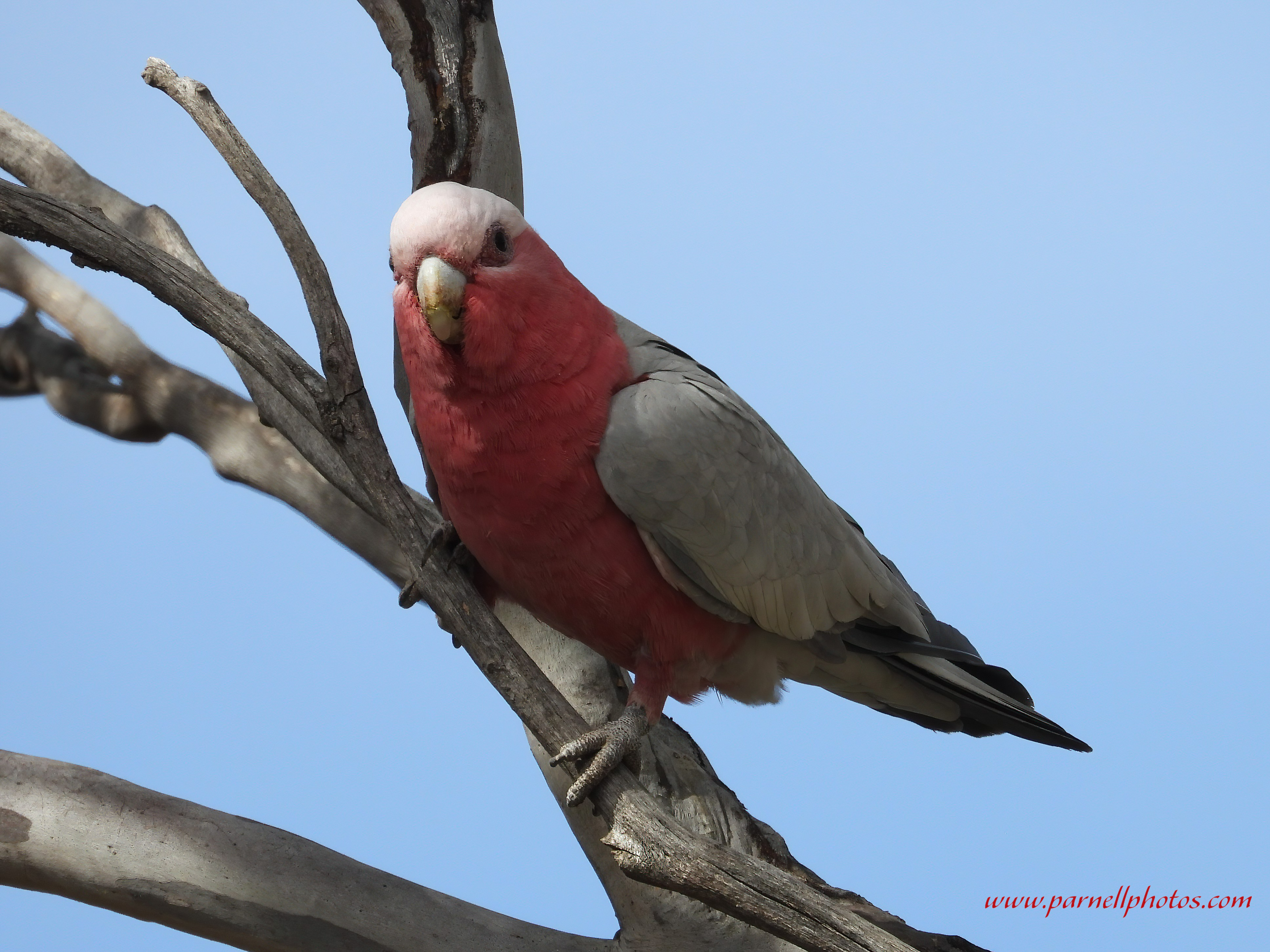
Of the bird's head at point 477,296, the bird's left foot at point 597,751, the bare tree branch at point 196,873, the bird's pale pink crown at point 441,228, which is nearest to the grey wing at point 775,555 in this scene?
the bird's head at point 477,296

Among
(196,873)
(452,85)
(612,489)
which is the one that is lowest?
(196,873)

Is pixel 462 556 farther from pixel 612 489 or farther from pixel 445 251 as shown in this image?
pixel 445 251

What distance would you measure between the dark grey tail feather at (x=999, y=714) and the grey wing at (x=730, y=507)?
0.11m

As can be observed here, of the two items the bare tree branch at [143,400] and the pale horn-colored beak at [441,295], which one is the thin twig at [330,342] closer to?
the pale horn-colored beak at [441,295]

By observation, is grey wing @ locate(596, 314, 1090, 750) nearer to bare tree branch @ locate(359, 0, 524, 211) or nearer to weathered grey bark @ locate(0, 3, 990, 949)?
weathered grey bark @ locate(0, 3, 990, 949)

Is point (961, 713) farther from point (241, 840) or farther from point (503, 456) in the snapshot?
point (241, 840)

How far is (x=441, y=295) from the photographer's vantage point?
2.25 m

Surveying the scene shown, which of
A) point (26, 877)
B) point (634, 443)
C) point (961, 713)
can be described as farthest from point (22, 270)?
point (961, 713)

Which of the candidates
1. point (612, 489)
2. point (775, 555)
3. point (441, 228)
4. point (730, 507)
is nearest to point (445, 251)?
point (441, 228)

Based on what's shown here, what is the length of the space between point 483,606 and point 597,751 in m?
0.42

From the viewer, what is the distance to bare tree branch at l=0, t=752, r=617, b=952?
287cm

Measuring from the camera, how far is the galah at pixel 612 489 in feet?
7.78

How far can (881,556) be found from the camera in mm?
3273

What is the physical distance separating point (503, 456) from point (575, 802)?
0.81m
